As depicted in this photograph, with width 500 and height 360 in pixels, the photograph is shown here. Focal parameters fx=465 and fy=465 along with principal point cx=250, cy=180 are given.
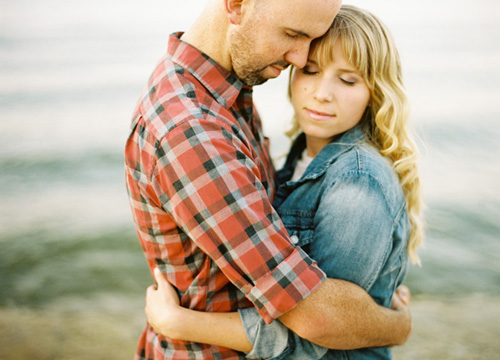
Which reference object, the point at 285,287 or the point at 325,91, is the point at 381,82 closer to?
the point at 325,91

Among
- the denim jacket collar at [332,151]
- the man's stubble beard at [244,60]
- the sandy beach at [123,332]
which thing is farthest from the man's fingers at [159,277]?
the sandy beach at [123,332]

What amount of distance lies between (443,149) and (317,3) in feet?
12.5

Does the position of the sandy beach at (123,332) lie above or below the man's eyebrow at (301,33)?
below

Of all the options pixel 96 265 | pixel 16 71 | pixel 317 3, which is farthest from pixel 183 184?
pixel 16 71

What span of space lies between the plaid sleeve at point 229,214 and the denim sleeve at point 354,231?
15cm

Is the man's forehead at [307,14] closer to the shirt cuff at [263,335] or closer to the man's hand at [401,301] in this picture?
the shirt cuff at [263,335]

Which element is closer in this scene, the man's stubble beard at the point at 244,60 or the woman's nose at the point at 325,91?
the man's stubble beard at the point at 244,60

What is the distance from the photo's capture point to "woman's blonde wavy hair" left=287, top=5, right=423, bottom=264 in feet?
4.92

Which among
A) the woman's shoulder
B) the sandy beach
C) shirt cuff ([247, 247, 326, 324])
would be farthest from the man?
the sandy beach

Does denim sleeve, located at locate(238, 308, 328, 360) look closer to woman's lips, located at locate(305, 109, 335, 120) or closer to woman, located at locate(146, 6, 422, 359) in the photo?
woman, located at locate(146, 6, 422, 359)

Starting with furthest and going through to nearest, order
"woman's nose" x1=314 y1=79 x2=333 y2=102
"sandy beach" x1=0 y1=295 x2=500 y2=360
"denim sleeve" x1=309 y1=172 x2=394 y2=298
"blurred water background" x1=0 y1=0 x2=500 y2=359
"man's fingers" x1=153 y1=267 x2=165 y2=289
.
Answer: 1. "blurred water background" x1=0 y1=0 x2=500 y2=359
2. "sandy beach" x1=0 y1=295 x2=500 y2=360
3. "woman's nose" x1=314 y1=79 x2=333 y2=102
4. "man's fingers" x1=153 y1=267 x2=165 y2=289
5. "denim sleeve" x1=309 y1=172 x2=394 y2=298

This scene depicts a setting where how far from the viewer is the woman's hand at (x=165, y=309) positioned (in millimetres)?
1322

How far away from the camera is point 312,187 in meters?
1.49

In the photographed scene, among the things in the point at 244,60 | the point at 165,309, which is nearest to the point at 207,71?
the point at 244,60
